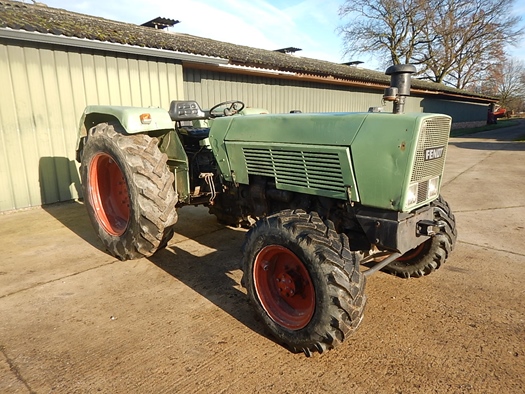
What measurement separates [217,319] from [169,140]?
182 centimetres

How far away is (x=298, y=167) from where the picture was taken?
2434mm

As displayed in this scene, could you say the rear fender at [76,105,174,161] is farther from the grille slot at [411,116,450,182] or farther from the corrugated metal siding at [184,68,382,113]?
the corrugated metal siding at [184,68,382,113]

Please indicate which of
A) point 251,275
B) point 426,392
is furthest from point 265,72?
point 426,392

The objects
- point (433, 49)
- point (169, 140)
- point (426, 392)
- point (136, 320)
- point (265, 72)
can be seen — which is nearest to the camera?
point (426, 392)

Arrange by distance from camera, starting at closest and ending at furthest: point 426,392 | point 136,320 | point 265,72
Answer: point 426,392, point 136,320, point 265,72

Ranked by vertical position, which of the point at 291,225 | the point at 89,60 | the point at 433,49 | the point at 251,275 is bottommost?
the point at 251,275

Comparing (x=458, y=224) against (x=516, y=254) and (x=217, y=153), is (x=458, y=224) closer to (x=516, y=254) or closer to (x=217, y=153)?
(x=516, y=254)

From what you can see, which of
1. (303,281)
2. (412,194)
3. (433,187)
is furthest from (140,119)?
(433,187)

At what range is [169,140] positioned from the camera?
3516 millimetres

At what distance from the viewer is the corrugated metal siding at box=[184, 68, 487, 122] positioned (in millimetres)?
7941

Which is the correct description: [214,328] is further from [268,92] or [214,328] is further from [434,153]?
[268,92]

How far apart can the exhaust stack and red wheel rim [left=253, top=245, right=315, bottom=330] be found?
1113 millimetres

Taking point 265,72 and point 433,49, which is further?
point 433,49

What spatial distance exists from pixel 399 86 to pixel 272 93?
802cm
